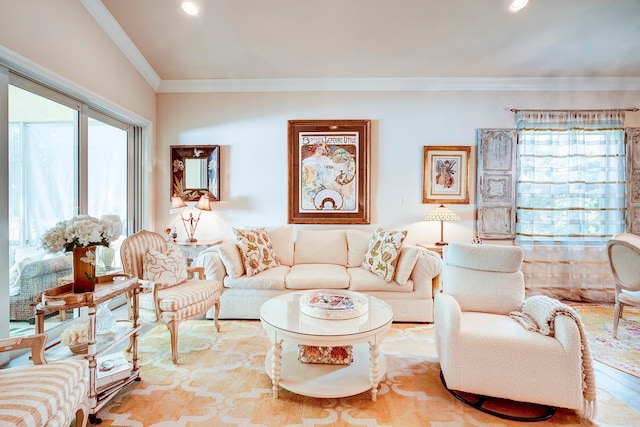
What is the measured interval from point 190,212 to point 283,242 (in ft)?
4.59

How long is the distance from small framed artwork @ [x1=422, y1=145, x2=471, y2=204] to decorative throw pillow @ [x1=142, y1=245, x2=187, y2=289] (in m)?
3.03

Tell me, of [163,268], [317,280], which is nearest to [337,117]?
[317,280]

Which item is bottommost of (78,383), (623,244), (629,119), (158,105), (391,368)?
(391,368)

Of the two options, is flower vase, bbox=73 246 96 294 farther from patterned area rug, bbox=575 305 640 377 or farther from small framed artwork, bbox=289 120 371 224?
patterned area rug, bbox=575 305 640 377

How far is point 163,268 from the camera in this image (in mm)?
2641

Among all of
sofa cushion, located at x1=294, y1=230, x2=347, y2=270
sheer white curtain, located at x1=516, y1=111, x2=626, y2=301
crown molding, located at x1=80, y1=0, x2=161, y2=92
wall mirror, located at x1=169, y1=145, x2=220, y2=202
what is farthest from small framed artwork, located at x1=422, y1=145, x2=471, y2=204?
crown molding, located at x1=80, y1=0, x2=161, y2=92

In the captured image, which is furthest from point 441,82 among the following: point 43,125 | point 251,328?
point 43,125

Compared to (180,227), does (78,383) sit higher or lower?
lower

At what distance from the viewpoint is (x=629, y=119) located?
3.93m

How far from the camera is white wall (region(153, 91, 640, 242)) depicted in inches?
158

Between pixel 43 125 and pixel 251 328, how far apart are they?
2.57m

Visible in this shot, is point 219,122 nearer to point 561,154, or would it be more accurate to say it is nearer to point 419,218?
point 419,218

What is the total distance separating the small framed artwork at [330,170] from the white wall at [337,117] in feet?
0.40

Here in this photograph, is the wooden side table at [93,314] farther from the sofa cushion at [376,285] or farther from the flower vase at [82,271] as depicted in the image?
the sofa cushion at [376,285]
